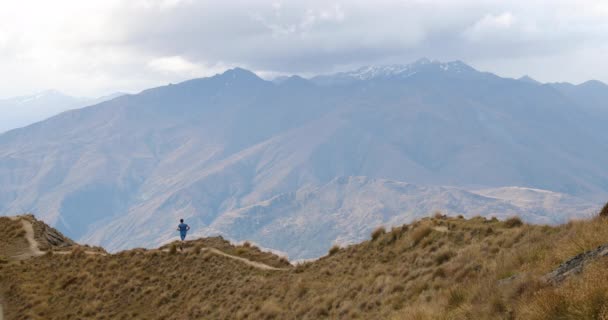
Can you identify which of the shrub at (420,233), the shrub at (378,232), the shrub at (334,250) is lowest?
the shrub at (334,250)

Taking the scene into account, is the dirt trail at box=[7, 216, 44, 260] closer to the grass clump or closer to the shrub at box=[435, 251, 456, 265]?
the shrub at box=[435, 251, 456, 265]

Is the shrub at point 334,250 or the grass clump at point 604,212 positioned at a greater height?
the grass clump at point 604,212

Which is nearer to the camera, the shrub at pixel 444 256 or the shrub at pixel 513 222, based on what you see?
the shrub at pixel 444 256

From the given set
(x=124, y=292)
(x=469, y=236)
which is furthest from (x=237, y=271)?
(x=469, y=236)

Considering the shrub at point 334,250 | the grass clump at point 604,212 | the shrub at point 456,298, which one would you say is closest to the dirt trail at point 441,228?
the shrub at point 334,250

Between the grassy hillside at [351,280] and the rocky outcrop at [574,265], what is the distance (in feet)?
1.03

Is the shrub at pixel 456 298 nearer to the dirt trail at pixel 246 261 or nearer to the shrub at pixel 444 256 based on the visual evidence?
the shrub at pixel 444 256

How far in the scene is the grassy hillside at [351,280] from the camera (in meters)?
12.9

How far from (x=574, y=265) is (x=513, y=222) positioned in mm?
13583

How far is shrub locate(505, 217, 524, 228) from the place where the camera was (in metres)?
25.5

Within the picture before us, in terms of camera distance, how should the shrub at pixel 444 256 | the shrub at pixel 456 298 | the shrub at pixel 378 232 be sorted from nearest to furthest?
1. the shrub at pixel 456 298
2. the shrub at pixel 444 256
3. the shrub at pixel 378 232

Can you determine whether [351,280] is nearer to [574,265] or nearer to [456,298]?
[456,298]

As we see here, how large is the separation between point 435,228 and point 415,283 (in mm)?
9330

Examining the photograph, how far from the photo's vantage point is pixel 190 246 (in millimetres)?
42250
